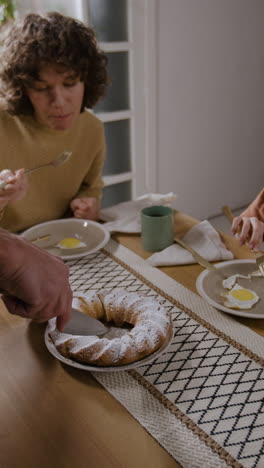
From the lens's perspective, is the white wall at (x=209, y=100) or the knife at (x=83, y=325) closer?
the knife at (x=83, y=325)

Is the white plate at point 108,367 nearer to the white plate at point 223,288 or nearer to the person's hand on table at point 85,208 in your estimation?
the white plate at point 223,288

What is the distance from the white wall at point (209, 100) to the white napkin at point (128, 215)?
1608 millimetres

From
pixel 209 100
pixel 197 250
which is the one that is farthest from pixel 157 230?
pixel 209 100

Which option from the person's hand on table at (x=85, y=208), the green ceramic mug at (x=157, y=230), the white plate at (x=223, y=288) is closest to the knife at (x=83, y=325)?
the white plate at (x=223, y=288)

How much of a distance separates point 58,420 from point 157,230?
25.4 inches

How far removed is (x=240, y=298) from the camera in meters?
1.05

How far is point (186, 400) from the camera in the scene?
773 mm

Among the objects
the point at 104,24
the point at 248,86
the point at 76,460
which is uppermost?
the point at 104,24

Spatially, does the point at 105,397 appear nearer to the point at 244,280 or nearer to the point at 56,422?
the point at 56,422

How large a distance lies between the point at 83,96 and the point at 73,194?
0.37 meters

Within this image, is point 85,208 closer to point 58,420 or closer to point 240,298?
point 240,298

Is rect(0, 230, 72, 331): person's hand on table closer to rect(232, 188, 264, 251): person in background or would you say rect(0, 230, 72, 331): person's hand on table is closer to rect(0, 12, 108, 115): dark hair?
rect(232, 188, 264, 251): person in background

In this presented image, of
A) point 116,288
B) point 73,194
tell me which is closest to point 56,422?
point 116,288

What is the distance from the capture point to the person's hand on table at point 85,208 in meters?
1.53
